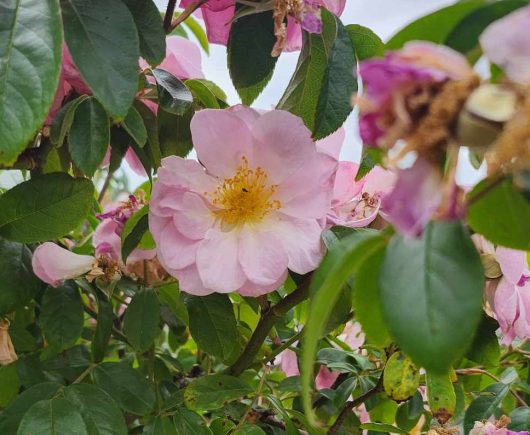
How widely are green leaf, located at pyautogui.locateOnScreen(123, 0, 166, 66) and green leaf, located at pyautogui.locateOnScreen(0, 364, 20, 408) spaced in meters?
0.33

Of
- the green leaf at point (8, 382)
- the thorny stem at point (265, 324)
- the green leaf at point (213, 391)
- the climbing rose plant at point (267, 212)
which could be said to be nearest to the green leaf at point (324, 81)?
the climbing rose plant at point (267, 212)

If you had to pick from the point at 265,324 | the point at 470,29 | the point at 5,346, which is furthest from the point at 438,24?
the point at 5,346

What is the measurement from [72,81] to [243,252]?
0.18 meters

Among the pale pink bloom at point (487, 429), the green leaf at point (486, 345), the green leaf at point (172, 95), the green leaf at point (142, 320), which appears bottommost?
the pale pink bloom at point (487, 429)

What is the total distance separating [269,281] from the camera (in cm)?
48

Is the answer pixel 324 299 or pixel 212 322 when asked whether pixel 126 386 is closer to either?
pixel 212 322

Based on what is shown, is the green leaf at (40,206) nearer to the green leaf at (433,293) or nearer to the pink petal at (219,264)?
the pink petal at (219,264)

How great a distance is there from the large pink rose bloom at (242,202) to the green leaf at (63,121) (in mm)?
66

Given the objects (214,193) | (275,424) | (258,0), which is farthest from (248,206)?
(275,424)

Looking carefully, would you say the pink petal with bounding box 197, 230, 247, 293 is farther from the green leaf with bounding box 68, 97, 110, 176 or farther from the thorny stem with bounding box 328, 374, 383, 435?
the thorny stem with bounding box 328, 374, 383, 435

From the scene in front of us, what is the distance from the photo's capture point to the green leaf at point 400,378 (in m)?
0.56

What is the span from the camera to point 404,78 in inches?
9.4

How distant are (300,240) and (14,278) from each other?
0.23 metres

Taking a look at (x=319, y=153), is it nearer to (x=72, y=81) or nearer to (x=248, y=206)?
(x=248, y=206)
